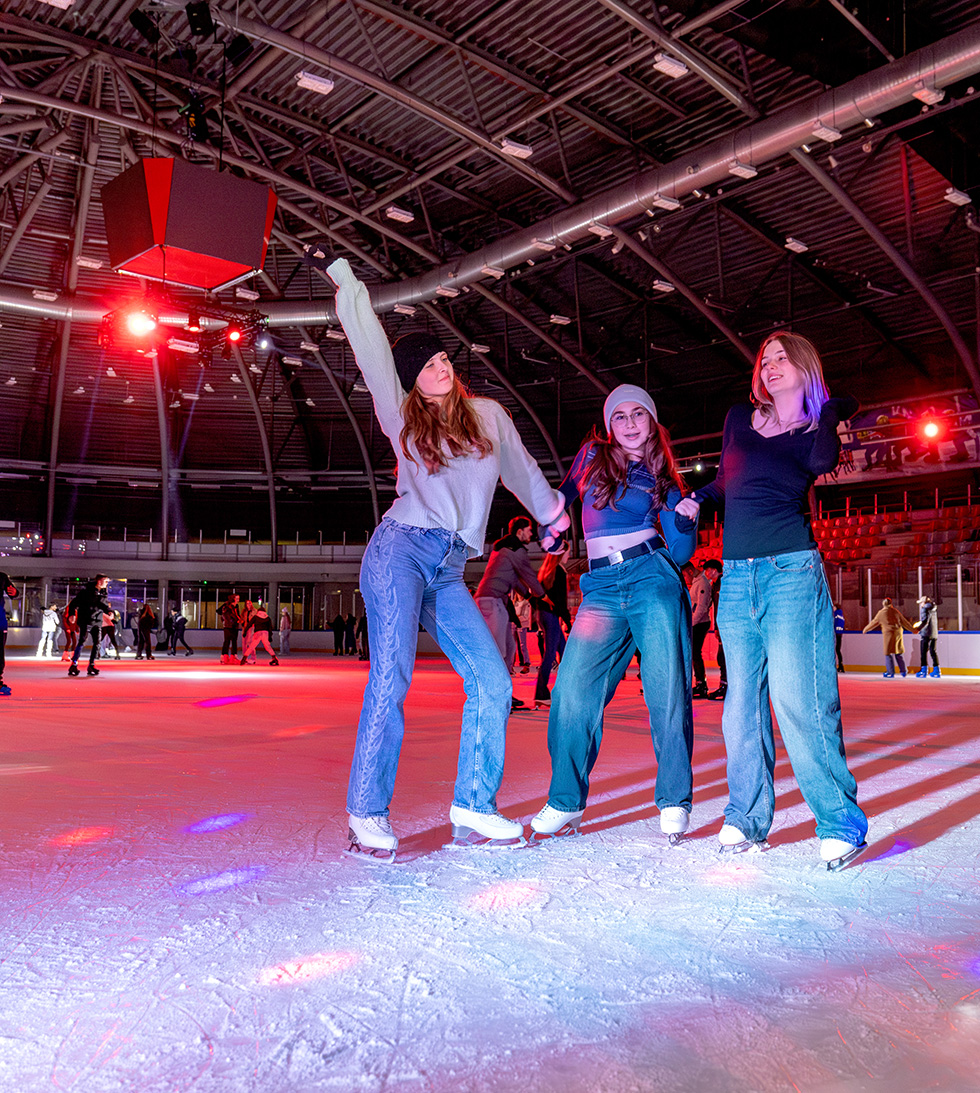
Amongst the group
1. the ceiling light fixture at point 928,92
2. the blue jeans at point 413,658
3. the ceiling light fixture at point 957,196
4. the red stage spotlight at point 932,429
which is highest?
the ceiling light fixture at point 957,196

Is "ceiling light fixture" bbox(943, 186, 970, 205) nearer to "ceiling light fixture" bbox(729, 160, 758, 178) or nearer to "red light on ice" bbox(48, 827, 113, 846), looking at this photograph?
"ceiling light fixture" bbox(729, 160, 758, 178)

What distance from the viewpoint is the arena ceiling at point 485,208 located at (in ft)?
42.7

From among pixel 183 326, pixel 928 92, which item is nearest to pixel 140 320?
pixel 183 326

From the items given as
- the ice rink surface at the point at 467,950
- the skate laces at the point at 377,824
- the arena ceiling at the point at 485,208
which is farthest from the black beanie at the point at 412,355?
the arena ceiling at the point at 485,208

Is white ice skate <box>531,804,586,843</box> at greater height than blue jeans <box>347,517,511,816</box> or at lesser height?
lesser

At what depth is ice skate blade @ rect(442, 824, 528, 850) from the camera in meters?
2.55

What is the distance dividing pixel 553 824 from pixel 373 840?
0.58 meters

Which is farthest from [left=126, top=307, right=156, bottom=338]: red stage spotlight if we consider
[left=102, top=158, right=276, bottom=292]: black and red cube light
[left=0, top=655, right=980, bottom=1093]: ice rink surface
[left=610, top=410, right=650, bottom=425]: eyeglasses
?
[left=610, top=410, right=650, bottom=425]: eyeglasses

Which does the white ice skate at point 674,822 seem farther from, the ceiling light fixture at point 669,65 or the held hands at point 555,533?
the ceiling light fixture at point 669,65

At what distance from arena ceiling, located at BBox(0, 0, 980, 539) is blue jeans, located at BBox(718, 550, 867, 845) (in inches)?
197

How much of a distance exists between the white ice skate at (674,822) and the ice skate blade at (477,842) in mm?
406

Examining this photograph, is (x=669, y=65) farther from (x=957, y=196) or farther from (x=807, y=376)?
(x=807, y=376)

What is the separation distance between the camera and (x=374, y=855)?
7.82ft

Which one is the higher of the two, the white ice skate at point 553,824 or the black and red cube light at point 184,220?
the black and red cube light at point 184,220
